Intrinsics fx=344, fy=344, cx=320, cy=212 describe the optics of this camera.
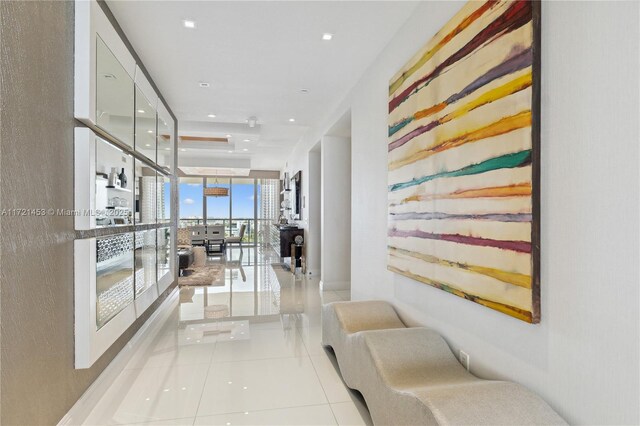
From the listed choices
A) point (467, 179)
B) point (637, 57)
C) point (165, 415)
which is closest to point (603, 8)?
point (637, 57)

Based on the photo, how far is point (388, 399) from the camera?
172 centimetres

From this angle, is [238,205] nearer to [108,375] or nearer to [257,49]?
[257,49]

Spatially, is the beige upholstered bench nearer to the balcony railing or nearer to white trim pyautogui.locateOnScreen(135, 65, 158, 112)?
white trim pyautogui.locateOnScreen(135, 65, 158, 112)

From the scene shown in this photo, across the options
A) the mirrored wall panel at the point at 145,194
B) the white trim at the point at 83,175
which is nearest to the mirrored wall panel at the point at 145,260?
the mirrored wall panel at the point at 145,194

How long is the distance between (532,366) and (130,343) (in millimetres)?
3034

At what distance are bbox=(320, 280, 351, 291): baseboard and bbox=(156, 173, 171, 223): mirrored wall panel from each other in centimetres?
254

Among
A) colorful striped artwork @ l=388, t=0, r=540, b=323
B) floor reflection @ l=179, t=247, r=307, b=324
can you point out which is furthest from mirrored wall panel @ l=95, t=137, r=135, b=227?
colorful striped artwork @ l=388, t=0, r=540, b=323

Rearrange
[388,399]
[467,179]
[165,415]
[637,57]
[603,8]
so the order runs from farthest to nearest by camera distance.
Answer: [165,415] → [467,179] → [388,399] → [603,8] → [637,57]

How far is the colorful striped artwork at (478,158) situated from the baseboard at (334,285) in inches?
126

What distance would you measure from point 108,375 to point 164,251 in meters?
2.09

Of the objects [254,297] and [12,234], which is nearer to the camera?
[12,234]

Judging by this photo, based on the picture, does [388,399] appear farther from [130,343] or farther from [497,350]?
[130,343]

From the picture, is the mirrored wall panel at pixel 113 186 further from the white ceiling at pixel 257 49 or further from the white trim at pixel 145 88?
the white ceiling at pixel 257 49

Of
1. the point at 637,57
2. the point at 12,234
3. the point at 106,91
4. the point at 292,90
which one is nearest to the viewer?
the point at 637,57
